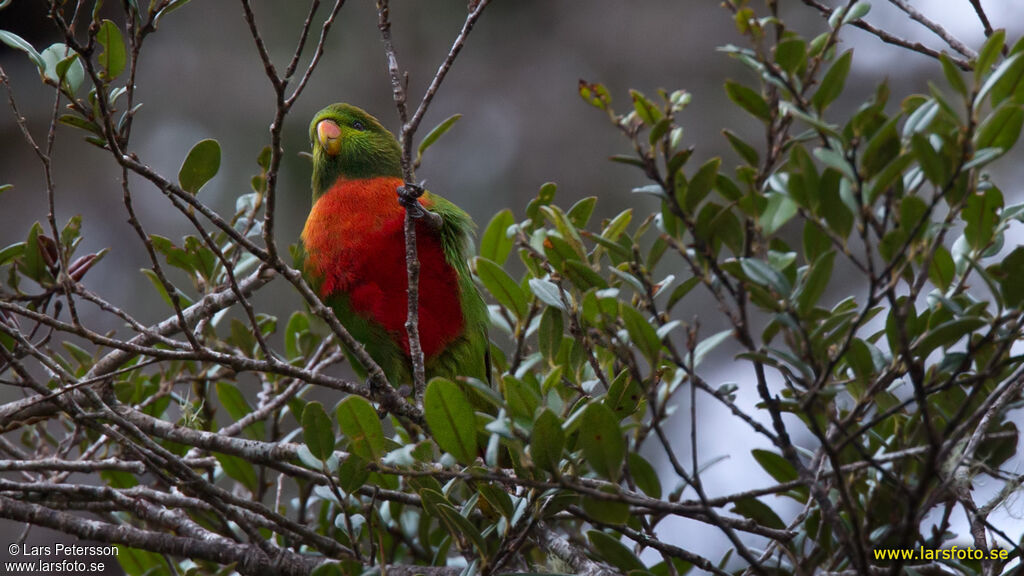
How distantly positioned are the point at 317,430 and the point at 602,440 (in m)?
0.64

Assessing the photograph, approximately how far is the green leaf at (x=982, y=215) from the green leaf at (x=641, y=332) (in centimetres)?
55

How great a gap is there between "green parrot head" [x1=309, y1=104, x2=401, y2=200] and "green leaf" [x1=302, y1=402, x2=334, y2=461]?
1.56 metres

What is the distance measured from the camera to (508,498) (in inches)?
65.6

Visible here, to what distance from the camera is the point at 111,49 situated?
186 cm

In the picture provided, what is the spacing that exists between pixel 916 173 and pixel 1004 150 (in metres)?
0.19

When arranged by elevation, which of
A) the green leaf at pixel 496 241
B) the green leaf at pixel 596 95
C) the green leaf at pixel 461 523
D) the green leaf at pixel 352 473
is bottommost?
the green leaf at pixel 461 523

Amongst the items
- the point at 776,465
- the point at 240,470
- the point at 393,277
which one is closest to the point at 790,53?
the point at 776,465

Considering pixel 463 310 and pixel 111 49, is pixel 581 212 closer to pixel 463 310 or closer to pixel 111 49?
pixel 463 310

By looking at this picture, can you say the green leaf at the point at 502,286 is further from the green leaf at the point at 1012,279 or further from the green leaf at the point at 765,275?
the green leaf at the point at 1012,279

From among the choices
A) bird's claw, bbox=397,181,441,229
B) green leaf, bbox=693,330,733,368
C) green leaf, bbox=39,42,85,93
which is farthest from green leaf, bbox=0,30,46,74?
green leaf, bbox=693,330,733,368

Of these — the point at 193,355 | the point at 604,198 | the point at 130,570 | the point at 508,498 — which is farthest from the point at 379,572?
the point at 604,198

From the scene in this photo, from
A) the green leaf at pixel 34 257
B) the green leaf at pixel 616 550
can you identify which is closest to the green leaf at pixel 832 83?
the green leaf at pixel 616 550

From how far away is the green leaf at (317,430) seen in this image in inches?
66.4

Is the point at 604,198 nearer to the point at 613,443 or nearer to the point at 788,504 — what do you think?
the point at 788,504
